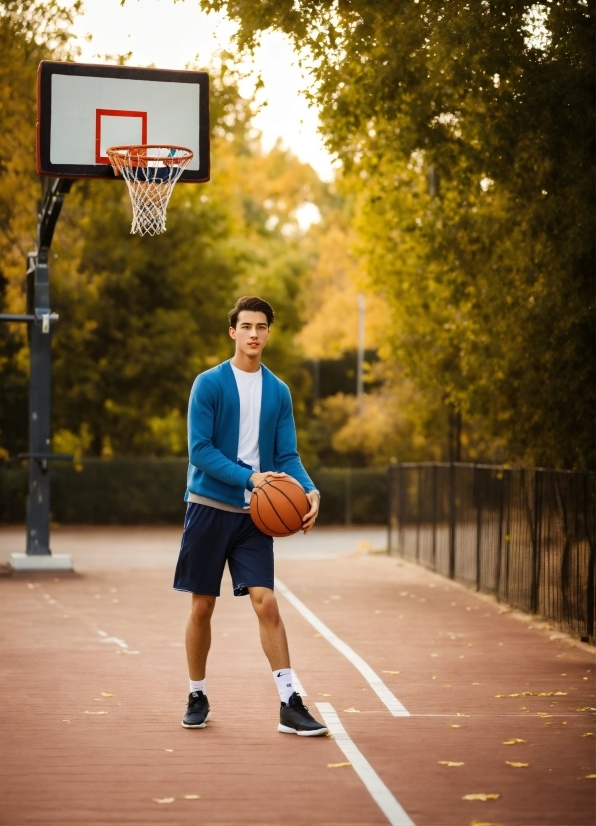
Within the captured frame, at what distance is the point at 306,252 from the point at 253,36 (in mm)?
A: 61867

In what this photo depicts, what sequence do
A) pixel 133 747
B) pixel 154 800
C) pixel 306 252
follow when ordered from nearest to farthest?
pixel 154 800
pixel 133 747
pixel 306 252

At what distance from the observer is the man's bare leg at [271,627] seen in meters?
7.67

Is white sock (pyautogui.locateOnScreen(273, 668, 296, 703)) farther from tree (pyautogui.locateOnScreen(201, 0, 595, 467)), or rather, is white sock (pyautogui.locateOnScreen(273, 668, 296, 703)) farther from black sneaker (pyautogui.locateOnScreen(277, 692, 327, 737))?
tree (pyautogui.locateOnScreen(201, 0, 595, 467))

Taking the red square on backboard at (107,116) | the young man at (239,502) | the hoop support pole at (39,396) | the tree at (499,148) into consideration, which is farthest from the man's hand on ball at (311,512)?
the hoop support pole at (39,396)

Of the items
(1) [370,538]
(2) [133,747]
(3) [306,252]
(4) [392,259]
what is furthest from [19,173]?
(3) [306,252]

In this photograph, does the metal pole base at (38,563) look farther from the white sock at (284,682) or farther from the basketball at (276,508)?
the basketball at (276,508)

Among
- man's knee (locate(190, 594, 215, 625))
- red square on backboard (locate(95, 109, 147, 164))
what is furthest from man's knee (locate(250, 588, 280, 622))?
red square on backboard (locate(95, 109, 147, 164))

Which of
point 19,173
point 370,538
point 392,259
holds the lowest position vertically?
point 370,538

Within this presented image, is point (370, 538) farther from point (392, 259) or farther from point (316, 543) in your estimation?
point (392, 259)

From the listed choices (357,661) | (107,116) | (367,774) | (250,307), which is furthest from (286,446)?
(107,116)

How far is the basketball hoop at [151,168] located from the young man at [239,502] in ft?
18.2

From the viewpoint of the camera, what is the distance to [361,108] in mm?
14500

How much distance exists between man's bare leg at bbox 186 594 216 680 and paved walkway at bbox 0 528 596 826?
0.36 metres

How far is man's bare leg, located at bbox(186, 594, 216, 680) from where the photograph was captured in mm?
7809
